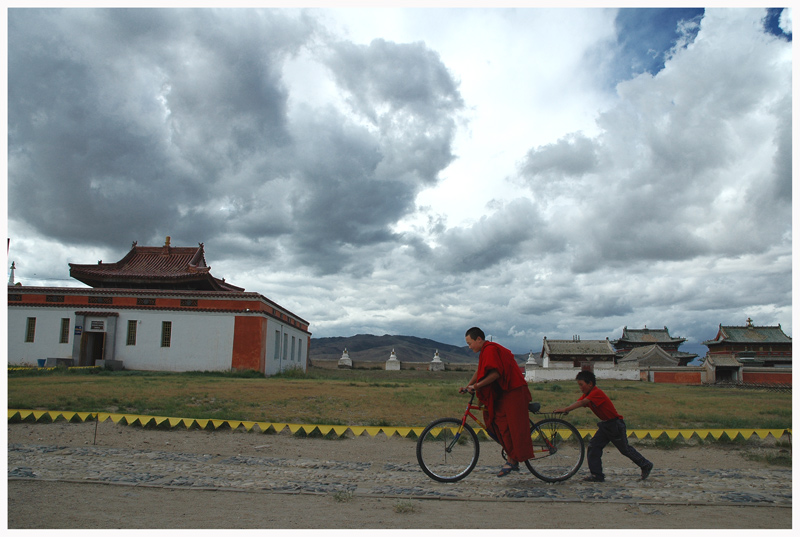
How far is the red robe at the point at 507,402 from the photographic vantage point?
5395 millimetres

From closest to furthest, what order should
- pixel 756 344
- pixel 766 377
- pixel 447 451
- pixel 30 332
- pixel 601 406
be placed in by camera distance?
pixel 447 451 → pixel 601 406 → pixel 30 332 → pixel 766 377 → pixel 756 344

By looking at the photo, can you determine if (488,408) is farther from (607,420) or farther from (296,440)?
(296,440)

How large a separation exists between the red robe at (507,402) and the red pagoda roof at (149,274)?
28.5 meters

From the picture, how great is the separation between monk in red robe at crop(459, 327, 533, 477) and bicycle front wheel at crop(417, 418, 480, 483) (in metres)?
0.30

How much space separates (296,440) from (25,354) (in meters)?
28.8

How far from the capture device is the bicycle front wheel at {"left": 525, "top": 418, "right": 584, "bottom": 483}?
222 inches

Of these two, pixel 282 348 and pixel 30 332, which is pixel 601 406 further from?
pixel 30 332

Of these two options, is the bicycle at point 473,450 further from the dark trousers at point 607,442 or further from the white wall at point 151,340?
the white wall at point 151,340

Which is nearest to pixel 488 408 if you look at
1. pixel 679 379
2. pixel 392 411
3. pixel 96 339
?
pixel 392 411

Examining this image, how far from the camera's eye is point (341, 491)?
5.00 m

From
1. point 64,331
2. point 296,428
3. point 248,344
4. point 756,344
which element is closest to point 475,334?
point 296,428

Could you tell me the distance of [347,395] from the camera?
15430mm

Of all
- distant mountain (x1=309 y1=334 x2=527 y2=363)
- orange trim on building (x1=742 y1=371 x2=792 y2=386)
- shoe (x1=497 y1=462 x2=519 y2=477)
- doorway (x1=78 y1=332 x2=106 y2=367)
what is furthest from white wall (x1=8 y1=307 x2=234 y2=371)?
distant mountain (x1=309 y1=334 x2=527 y2=363)

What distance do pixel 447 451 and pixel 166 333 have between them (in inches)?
1104
